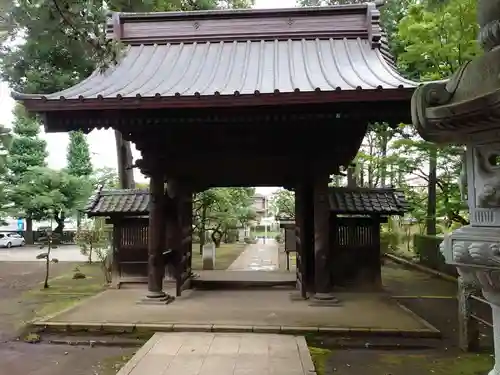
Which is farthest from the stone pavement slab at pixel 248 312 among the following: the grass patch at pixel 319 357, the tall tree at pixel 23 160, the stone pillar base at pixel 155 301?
the tall tree at pixel 23 160

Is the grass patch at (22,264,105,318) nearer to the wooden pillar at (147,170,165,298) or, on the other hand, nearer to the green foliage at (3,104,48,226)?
the wooden pillar at (147,170,165,298)

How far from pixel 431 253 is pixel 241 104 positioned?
11816mm

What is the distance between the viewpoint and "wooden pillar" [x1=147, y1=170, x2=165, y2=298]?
836cm

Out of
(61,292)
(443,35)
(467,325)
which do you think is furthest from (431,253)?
(61,292)

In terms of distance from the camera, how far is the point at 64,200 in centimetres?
3155

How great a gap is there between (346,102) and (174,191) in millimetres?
4498

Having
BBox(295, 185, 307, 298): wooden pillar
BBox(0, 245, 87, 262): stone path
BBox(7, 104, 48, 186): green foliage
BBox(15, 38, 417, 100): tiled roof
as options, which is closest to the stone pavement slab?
BBox(295, 185, 307, 298): wooden pillar

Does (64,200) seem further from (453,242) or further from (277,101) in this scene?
(453,242)

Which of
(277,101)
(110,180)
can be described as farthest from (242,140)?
(110,180)

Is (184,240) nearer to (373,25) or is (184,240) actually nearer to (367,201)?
(367,201)

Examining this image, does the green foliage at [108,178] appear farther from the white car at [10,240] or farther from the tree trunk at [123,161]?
the tree trunk at [123,161]

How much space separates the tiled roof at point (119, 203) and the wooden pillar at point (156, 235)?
213 centimetres

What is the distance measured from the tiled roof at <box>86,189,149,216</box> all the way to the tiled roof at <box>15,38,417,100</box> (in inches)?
130

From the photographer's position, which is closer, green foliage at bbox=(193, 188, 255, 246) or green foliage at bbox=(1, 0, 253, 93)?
green foliage at bbox=(1, 0, 253, 93)
